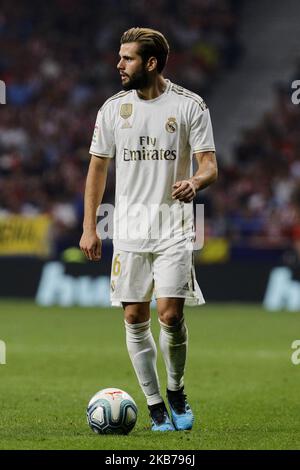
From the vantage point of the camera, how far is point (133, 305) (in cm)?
717

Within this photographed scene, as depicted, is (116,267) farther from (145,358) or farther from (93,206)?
(145,358)

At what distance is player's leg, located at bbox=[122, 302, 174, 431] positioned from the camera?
7.18 meters

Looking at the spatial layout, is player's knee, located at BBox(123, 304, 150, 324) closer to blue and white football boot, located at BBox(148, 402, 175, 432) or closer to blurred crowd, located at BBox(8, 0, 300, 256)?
blue and white football boot, located at BBox(148, 402, 175, 432)

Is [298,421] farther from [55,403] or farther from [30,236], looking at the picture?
[30,236]

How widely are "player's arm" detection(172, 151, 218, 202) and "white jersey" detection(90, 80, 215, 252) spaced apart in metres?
0.06

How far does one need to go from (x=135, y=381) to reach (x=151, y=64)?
3.98m

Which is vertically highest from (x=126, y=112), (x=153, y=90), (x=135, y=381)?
(x=153, y=90)

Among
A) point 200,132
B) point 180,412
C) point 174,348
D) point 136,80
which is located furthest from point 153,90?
point 180,412

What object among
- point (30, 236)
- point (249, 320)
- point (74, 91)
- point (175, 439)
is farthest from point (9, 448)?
point (74, 91)

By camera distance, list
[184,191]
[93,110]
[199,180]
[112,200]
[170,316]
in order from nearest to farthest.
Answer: [184,191], [199,180], [170,316], [112,200], [93,110]

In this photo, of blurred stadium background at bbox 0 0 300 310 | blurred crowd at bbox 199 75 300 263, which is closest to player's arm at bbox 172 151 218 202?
blurred stadium background at bbox 0 0 300 310

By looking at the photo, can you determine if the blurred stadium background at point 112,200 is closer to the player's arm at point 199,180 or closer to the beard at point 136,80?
the player's arm at point 199,180

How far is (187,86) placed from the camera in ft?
88.0

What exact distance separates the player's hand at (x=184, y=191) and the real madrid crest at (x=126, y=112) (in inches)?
25.1
